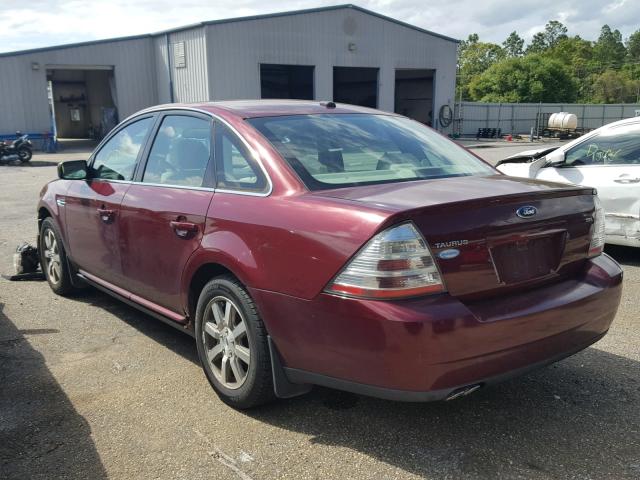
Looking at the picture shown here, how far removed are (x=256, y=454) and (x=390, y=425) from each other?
73 centimetres

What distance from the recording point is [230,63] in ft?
88.8

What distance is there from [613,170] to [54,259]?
5.80 metres

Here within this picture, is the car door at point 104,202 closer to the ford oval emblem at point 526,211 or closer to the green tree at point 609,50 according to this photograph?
the ford oval emblem at point 526,211

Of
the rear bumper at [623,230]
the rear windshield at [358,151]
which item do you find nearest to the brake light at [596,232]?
the rear windshield at [358,151]

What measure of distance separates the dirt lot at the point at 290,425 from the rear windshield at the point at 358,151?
1295 millimetres

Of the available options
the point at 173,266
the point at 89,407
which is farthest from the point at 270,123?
the point at 89,407

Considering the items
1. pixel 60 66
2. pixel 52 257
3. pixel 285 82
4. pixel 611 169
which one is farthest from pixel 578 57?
pixel 52 257

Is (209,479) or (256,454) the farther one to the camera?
(256,454)

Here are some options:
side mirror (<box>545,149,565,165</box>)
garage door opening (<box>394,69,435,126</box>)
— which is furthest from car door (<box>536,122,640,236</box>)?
garage door opening (<box>394,69,435,126</box>)

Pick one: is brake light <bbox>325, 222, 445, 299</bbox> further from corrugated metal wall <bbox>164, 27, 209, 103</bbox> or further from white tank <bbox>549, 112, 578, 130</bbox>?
white tank <bbox>549, 112, 578, 130</bbox>

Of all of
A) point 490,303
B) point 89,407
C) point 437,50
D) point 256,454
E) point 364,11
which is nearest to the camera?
point 490,303

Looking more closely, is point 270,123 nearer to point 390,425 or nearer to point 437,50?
point 390,425

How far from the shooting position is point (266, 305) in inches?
116

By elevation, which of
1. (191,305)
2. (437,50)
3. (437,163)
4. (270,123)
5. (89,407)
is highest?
(437,50)
